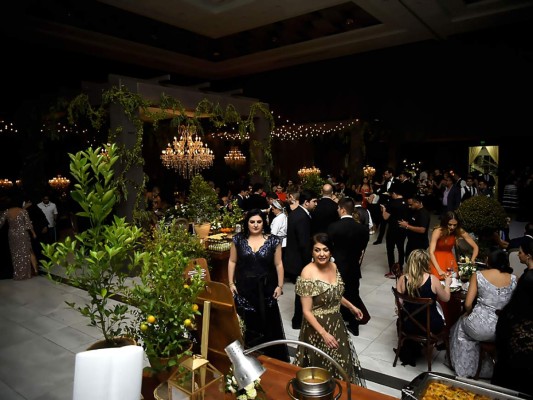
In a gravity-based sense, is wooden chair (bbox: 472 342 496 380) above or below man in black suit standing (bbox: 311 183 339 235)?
below

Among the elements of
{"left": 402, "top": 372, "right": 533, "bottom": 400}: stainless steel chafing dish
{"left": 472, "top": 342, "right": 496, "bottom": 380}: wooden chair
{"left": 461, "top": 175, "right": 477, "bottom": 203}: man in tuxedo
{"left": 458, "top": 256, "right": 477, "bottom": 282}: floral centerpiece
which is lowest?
{"left": 472, "top": 342, "right": 496, "bottom": 380}: wooden chair

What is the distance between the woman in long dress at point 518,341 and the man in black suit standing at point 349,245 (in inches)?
78.1

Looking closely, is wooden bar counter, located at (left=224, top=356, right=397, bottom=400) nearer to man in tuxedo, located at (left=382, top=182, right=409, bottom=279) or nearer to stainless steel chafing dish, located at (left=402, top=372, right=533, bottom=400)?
stainless steel chafing dish, located at (left=402, top=372, right=533, bottom=400)

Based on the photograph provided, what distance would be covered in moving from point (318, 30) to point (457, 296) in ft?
33.4

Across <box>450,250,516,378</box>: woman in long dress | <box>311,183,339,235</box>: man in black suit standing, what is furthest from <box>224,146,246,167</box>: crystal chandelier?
<box>450,250,516,378</box>: woman in long dress

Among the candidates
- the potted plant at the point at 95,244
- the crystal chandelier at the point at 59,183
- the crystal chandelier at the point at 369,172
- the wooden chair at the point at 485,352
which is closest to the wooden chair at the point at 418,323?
the wooden chair at the point at 485,352

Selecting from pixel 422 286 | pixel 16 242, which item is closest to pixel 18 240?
pixel 16 242

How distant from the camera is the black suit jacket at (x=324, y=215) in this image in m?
5.91

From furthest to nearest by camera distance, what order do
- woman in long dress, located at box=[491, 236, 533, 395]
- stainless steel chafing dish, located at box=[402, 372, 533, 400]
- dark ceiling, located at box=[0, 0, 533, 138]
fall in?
dark ceiling, located at box=[0, 0, 533, 138]
woman in long dress, located at box=[491, 236, 533, 395]
stainless steel chafing dish, located at box=[402, 372, 533, 400]

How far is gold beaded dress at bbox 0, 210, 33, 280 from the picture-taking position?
7.45 m

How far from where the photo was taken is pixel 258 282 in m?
3.86

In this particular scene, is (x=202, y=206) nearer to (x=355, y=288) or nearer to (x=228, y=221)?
(x=228, y=221)

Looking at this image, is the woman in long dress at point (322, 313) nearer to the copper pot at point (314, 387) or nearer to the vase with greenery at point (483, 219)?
the copper pot at point (314, 387)

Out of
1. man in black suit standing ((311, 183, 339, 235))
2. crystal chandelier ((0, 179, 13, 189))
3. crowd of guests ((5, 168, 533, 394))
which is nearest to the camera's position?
crowd of guests ((5, 168, 533, 394))
